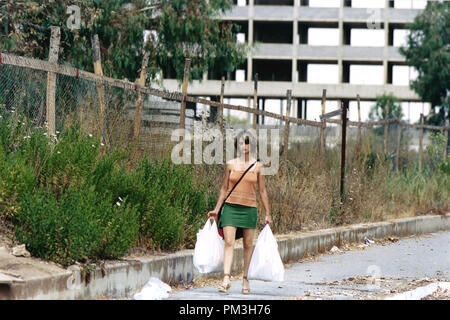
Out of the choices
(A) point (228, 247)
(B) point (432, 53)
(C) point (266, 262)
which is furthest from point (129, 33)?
(B) point (432, 53)

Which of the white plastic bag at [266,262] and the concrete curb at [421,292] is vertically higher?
the white plastic bag at [266,262]

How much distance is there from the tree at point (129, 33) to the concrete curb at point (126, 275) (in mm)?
7294

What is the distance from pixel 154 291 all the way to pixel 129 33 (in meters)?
14.4

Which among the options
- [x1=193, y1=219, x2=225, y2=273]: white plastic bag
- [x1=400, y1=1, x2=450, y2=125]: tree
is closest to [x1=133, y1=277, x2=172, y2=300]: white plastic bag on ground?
[x1=193, y1=219, x2=225, y2=273]: white plastic bag

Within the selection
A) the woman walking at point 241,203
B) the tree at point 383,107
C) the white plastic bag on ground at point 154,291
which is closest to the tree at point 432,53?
the tree at point 383,107

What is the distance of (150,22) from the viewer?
23594 millimetres

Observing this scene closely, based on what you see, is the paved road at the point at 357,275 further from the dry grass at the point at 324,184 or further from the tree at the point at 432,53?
the tree at the point at 432,53

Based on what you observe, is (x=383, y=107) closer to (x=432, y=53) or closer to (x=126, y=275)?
(x=432, y=53)

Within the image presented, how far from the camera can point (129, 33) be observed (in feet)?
73.5

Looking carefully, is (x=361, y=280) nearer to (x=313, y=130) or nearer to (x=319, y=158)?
(x=319, y=158)

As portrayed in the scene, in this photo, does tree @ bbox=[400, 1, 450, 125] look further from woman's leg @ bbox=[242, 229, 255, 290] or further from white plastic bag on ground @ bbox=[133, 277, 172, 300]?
white plastic bag on ground @ bbox=[133, 277, 172, 300]

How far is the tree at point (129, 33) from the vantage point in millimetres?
18250

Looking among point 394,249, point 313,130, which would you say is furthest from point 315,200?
point 313,130

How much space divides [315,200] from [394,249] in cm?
157
